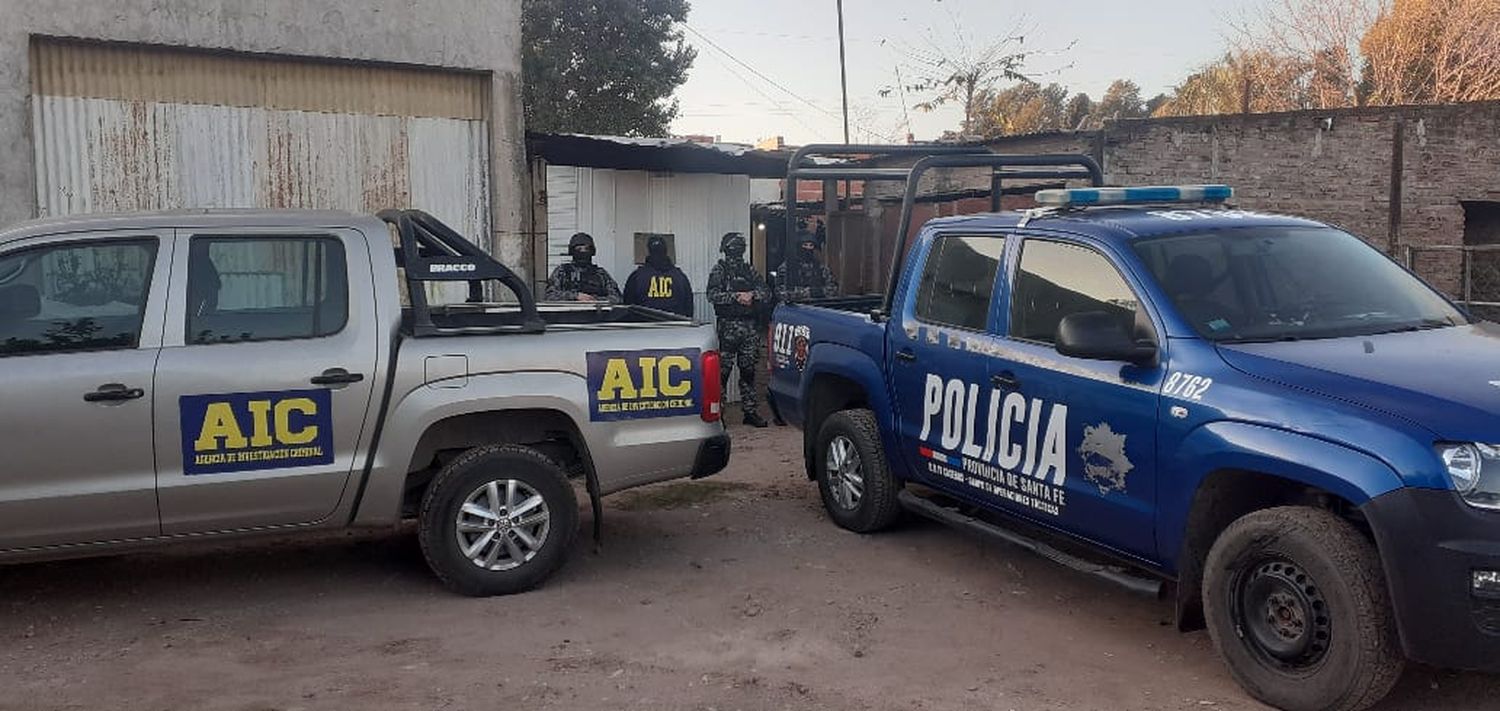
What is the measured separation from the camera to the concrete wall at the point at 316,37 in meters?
8.45

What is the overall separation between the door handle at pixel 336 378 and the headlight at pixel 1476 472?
13.6ft

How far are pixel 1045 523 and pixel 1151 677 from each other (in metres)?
0.82

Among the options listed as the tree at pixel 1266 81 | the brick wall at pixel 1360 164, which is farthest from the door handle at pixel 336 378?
the tree at pixel 1266 81

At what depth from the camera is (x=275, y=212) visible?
5.64 meters

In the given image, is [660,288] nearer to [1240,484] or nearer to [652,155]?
[652,155]

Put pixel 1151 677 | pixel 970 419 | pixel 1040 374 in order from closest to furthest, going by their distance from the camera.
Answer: pixel 1151 677, pixel 1040 374, pixel 970 419

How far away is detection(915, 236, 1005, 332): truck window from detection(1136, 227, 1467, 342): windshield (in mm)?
863

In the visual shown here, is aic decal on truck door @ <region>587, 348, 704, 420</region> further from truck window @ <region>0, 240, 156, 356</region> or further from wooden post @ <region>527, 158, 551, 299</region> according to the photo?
wooden post @ <region>527, 158, 551, 299</region>

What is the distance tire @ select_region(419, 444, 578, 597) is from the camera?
5.55 metres

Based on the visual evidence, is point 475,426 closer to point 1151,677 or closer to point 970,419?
point 970,419

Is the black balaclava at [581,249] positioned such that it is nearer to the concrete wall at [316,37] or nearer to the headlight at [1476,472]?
the concrete wall at [316,37]

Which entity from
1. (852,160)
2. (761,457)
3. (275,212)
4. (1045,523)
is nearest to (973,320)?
(1045,523)

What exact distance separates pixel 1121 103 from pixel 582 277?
41433 mm

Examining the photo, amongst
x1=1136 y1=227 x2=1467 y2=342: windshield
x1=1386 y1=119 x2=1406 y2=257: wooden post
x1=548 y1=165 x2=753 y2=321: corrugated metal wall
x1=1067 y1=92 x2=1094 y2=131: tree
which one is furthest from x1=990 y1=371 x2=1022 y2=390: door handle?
x1=1067 y1=92 x2=1094 y2=131: tree
